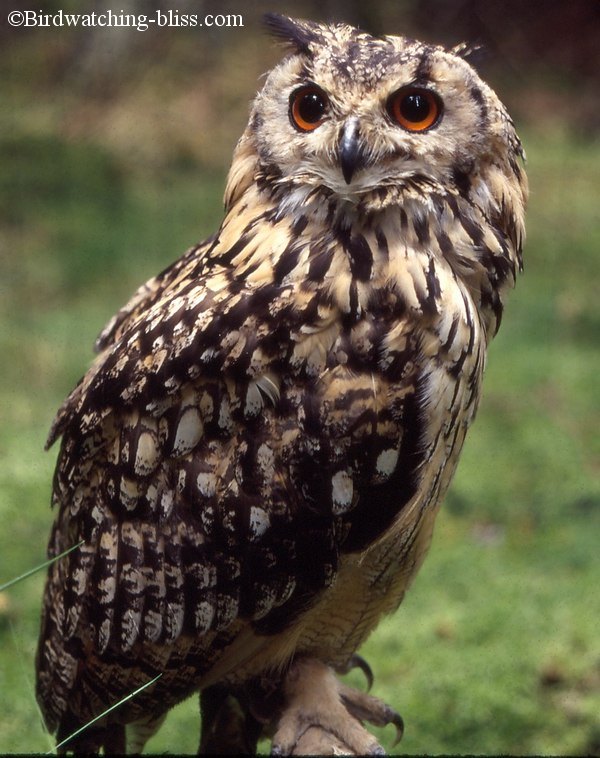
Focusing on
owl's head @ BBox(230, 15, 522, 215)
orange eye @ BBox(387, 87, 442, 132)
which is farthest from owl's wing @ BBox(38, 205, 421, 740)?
orange eye @ BBox(387, 87, 442, 132)

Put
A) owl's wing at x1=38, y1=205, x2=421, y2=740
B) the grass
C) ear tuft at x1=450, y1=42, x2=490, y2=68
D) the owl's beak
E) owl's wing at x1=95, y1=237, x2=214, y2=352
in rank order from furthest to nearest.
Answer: the grass
owl's wing at x1=95, y1=237, x2=214, y2=352
ear tuft at x1=450, y1=42, x2=490, y2=68
owl's wing at x1=38, y1=205, x2=421, y2=740
the owl's beak

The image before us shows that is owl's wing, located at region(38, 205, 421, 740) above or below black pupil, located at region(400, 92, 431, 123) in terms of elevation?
below

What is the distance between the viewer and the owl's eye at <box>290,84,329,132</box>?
1.92 meters

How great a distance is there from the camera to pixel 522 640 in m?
3.84

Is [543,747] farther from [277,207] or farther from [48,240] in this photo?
[48,240]

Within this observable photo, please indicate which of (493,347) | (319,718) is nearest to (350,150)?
(319,718)

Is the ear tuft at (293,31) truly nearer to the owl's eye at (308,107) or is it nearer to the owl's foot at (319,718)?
the owl's eye at (308,107)

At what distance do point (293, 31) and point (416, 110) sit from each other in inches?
12.8

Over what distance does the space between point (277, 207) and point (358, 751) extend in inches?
44.9

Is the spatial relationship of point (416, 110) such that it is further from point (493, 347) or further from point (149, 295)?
point (493, 347)

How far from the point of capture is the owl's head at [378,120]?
6.08ft

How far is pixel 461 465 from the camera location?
5.16m

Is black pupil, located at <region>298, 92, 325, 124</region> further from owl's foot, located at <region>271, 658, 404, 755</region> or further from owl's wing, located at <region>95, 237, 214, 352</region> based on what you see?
owl's foot, located at <region>271, 658, 404, 755</region>

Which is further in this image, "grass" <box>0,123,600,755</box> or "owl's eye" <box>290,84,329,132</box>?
"grass" <box>0,123,600,755</box>
